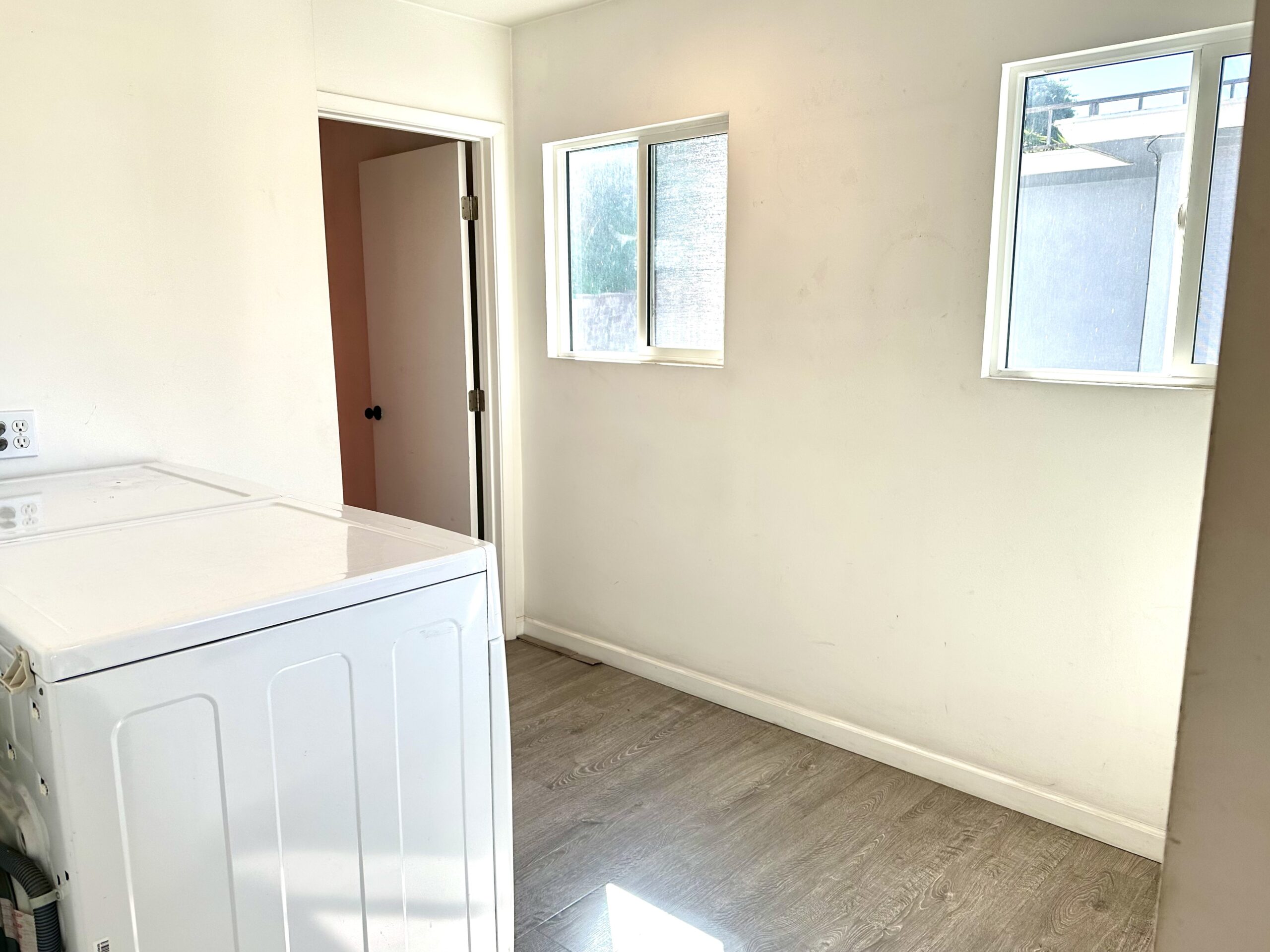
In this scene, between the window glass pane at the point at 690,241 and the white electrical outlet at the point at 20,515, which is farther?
the window glass pane at the point at 690,241

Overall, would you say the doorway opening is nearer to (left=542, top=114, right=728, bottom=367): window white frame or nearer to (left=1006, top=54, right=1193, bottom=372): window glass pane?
(left=542, top=114, right=728, bottom=367): window white frame

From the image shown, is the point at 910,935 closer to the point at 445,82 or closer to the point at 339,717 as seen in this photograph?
the point at 339,717

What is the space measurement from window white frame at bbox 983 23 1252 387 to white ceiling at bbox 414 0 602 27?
5.18ft

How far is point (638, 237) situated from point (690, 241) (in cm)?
23

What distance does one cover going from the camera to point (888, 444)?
8.54ft

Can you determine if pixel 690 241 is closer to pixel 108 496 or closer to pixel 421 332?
pixel 421 332

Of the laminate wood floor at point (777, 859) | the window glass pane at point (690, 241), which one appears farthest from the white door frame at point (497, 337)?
the laminate wood floor at point (777, 859)

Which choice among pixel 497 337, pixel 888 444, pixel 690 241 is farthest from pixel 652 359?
pixel 888 444

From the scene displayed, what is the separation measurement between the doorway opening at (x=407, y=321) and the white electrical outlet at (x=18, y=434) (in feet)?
5.24

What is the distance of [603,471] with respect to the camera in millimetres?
3438

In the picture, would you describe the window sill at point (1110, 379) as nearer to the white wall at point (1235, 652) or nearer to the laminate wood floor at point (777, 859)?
the laminate wood floor at point (777, 859)

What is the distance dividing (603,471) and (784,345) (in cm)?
96

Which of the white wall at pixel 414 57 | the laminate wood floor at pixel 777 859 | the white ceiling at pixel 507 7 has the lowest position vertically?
the laminate wood floor at pixel 777 859

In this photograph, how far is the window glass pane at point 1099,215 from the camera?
82.7 inches
